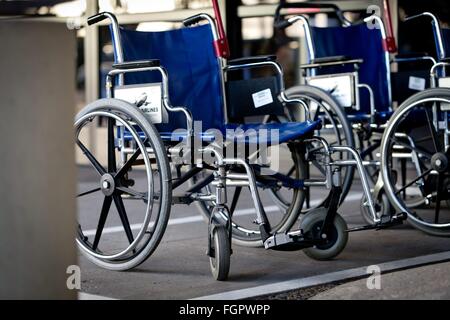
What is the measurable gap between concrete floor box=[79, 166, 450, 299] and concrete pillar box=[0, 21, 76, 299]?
3.07 feet

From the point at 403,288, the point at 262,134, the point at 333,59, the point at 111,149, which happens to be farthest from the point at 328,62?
the point at 403,288

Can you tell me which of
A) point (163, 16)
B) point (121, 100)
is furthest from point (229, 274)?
point (163, 16)

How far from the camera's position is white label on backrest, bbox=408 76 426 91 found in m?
5.90

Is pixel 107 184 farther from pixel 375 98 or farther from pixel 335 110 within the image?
pixel 375 98

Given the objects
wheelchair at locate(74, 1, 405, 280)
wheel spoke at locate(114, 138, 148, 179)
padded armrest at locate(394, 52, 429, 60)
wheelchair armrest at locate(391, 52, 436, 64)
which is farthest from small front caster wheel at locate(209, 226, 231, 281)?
padded armrest at locate(394, 52, 429, 60)

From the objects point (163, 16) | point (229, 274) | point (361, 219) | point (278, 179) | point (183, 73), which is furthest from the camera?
point (163, 16)

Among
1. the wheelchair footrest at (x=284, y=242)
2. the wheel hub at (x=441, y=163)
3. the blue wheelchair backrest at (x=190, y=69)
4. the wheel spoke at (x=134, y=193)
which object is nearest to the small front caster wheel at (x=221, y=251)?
the wheelchair footrest at (x=284, y=242)

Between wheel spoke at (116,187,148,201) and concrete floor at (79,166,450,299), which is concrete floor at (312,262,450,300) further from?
wheel spoke at (116,187,148,201)

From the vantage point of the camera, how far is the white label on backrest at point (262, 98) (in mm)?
4848

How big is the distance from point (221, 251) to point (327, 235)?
24.1 inches

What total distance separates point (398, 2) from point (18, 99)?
5.17m

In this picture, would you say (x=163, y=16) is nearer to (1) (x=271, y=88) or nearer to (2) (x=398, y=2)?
(2) (x=398, y=2)

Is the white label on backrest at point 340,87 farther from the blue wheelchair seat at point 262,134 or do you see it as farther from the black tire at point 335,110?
the blue wheelchair seat at point 262,134

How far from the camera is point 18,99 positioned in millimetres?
2656
